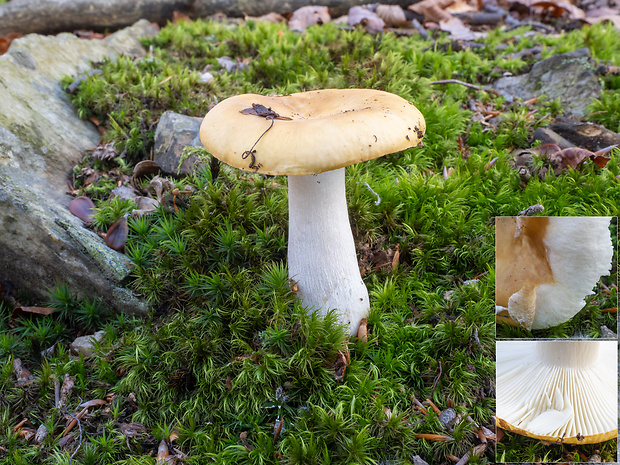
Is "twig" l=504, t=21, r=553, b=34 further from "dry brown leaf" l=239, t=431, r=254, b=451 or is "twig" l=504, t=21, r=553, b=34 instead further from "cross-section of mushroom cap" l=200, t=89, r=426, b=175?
"dry brown leaf" l=239, t=431, r=254, b=451

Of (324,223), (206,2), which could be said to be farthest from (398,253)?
(206,2)

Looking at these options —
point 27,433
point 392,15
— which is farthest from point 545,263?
point 392,15

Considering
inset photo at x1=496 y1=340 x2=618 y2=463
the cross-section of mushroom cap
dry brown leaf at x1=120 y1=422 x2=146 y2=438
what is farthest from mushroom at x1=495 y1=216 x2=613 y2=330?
dry brown leaf at x1=120 y1=422 x2=146 y2=438

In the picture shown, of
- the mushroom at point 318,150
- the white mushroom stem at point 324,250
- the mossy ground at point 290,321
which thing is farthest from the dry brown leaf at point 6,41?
the white mushroom stem at point 324,250

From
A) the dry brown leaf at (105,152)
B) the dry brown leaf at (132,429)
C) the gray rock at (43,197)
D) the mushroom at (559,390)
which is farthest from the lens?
the dry brown leaf at (105,152)

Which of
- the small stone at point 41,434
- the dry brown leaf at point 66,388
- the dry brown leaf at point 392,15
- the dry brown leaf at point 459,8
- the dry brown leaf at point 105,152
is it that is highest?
the dry brown leaf at point 392,15

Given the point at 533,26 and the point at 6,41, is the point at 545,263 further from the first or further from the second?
the point at 6,41

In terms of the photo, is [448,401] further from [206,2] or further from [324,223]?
[206,2]

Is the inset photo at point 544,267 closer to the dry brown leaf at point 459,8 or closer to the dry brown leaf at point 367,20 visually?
the dry brown leaf at point 367,20
